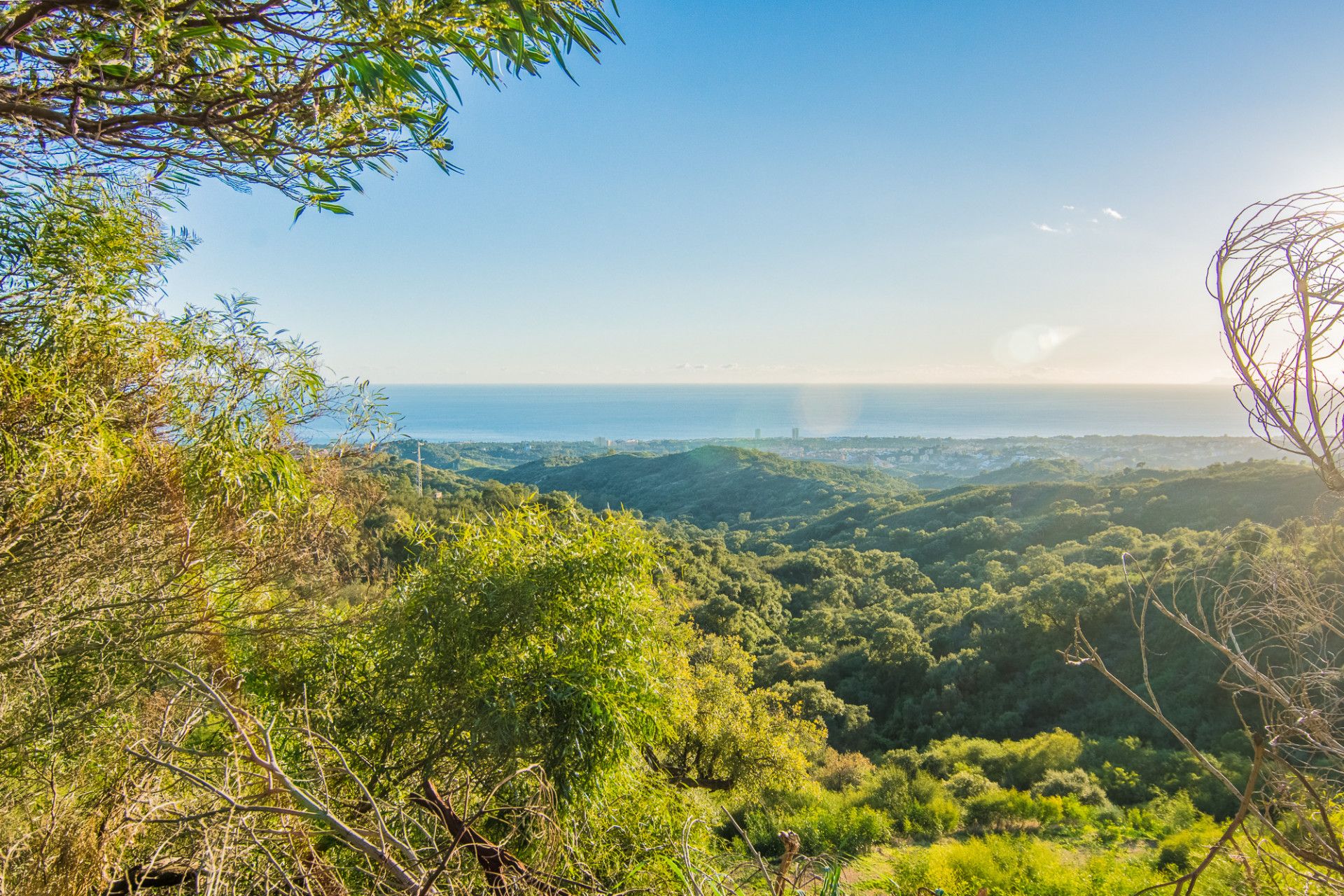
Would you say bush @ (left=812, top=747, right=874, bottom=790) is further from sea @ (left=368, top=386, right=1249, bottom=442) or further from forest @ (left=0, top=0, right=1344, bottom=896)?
sea @ (left=368, top=386, right=1249, bottom=442)

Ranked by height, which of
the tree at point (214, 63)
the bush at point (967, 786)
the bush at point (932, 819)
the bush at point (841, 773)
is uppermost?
the tree at point (214, 63)

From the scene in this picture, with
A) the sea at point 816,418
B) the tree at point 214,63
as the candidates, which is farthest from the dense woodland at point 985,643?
the sea at point 816,418

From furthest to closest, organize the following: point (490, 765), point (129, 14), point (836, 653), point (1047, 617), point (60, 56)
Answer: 1. point (836, 653)
2. point (1047, 617)
3. point (490, 765)
4. point (60, 56)
5. point (129, 14)

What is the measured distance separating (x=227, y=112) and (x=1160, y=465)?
69.6 m

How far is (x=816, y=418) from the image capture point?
482ft

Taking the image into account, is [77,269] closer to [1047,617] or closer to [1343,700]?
[1343,700]

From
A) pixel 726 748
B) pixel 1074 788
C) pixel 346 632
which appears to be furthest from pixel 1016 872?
pixel 346 632

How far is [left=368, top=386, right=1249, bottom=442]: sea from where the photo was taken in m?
108

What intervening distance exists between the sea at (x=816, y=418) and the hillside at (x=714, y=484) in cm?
3251

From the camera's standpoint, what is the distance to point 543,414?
148 metres

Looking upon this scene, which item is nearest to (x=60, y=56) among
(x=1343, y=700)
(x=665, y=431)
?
(x=1343, y=700)

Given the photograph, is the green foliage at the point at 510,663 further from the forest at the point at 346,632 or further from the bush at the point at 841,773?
the bush at the point at 841,773

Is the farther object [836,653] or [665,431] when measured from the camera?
[665,431]

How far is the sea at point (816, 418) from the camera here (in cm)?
10775
